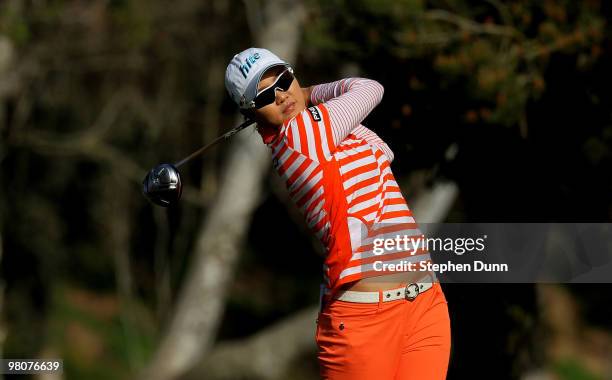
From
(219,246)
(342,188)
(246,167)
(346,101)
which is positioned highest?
(246,167)

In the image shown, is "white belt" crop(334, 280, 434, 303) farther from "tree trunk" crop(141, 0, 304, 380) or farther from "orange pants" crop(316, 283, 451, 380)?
"tree trunk" crop(141, 0, 304, 380)

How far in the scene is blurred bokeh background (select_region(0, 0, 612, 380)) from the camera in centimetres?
616

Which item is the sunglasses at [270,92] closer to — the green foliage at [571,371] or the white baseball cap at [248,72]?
the white baseball cap at [248,72]

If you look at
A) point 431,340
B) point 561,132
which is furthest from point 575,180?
point 431,340

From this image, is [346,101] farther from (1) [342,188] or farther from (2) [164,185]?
(2) [164,185]

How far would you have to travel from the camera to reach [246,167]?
47.5 ft

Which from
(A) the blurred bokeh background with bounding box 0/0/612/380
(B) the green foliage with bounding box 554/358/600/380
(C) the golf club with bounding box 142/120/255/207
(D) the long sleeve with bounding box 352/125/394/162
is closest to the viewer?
(D) the long sleeve with bounding box 352/125/394/162

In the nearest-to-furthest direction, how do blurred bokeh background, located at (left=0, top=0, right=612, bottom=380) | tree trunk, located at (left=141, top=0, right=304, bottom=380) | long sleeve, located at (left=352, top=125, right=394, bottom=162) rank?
long sleeve, located at (left=352, top=125, right=394, bottom=162) < blurred bokeh background, located at (left=0, top=0, right=612, bottom=380) < tree trunk, located at (left=141, top=0, right=304, bottom=380)

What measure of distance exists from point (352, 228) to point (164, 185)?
0.82 metres

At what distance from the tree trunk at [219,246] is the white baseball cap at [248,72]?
10011mm

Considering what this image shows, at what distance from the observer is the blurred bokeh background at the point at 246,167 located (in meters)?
6.16

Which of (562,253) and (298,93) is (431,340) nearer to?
(298,93)

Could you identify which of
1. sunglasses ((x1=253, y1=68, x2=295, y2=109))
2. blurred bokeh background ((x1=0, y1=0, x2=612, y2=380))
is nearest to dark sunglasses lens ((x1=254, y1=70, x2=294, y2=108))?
sunglasses ((x1=253, y1=68, x2=295, y2=109))

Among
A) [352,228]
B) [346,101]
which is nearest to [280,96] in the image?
[346,101]
